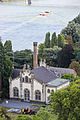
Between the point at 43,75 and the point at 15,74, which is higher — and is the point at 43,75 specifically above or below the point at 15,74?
above

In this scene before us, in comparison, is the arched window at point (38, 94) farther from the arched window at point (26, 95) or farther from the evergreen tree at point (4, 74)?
the evergreen tree at point (4, 74)

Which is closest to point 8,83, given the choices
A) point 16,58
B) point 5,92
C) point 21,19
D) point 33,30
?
point 5,92

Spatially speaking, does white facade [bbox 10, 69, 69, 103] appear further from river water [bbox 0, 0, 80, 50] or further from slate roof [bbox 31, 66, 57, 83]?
river water [bbox 0, 0, 80, 50]

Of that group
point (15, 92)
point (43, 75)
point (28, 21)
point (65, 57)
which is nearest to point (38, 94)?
point (43, 75)

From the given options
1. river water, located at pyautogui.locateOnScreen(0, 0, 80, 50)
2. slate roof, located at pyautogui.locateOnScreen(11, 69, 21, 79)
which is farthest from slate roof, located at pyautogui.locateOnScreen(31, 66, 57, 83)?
river water, located at pyautogui.locateOnScreen(0, 0, 80, 50)

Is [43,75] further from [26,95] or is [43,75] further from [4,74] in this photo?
[4,74]

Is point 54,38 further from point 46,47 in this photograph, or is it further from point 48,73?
point 48,73

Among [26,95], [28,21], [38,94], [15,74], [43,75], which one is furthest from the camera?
[28,21]

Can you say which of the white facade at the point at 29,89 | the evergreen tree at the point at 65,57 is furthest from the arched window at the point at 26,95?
the evergreen tree at the point at 65,57
